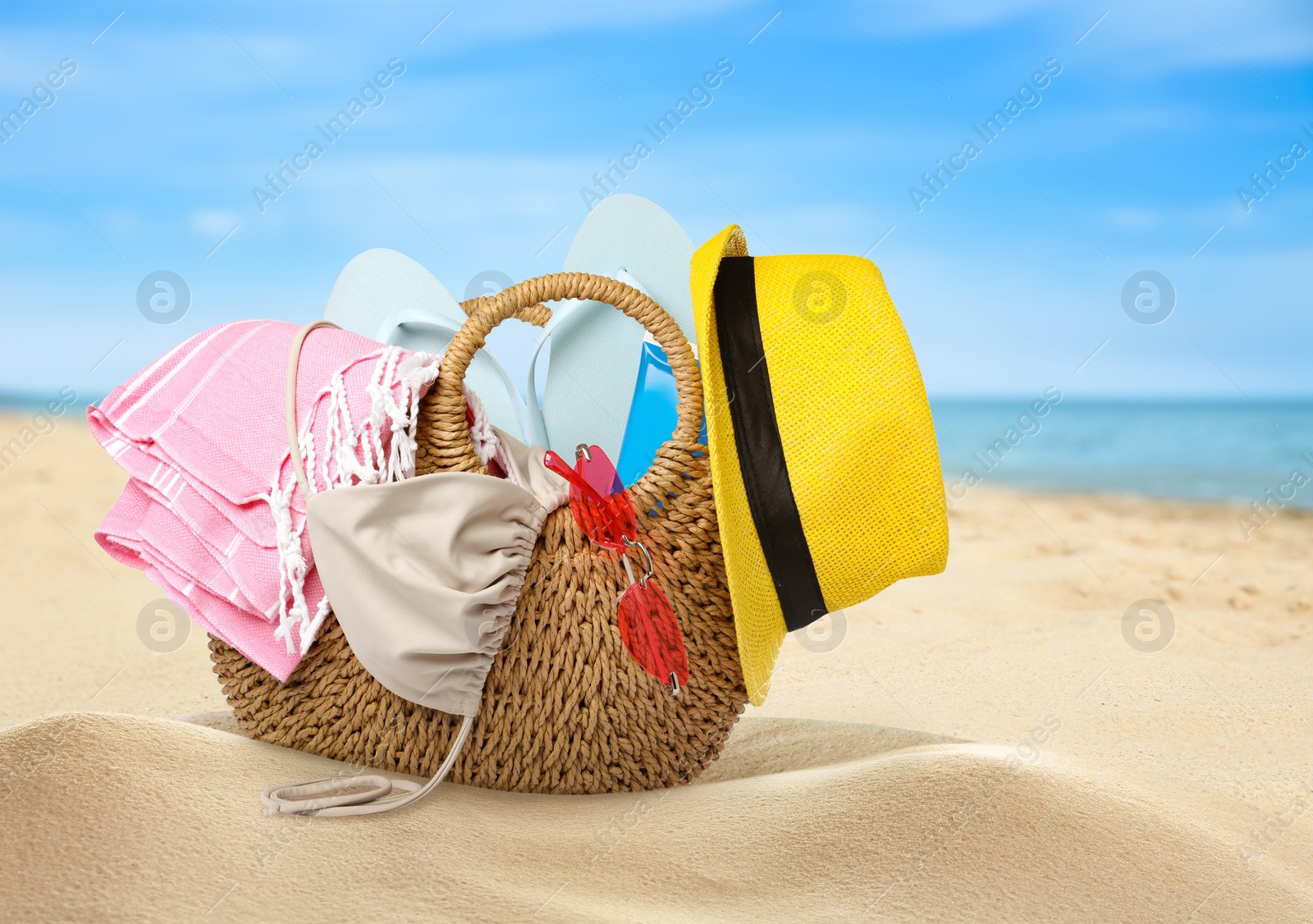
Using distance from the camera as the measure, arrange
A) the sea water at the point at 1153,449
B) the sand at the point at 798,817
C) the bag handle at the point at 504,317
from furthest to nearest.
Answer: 1. the sea water at the point at 1153,449
2. the bag handle at the point at 504,317
3. the sand at the point at 798,817

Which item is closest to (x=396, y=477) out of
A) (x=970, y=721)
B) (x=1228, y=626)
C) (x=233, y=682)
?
(x=233, y=682)

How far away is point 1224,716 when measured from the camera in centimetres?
216

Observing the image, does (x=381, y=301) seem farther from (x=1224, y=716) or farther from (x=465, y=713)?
(x=1224, y=716)

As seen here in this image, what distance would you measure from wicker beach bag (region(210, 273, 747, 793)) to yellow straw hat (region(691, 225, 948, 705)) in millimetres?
72

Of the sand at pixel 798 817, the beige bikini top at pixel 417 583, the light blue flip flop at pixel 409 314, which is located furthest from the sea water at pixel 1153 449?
the beige bikini top at pixel 417 583

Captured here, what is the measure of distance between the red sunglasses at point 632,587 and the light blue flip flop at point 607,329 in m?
0.38

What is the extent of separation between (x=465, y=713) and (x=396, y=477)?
35 cm

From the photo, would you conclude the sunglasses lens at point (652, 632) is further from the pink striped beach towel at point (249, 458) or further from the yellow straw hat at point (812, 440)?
the pink striped beach towel at point (249, 458)

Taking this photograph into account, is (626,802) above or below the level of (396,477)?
below

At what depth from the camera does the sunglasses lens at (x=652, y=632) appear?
1369 mm

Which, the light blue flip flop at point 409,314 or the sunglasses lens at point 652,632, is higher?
the light blue flip flop at point 409,314

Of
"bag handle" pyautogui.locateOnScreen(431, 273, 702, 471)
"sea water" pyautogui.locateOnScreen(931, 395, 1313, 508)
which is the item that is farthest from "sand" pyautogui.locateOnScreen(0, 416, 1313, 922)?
"sea water" pyautogui.locateOnScreen(931, 395, 1313, 508)

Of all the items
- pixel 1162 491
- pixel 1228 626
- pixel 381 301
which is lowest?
pixel 1162 491

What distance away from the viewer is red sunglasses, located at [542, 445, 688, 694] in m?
1.37
